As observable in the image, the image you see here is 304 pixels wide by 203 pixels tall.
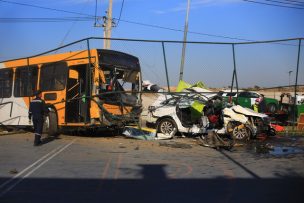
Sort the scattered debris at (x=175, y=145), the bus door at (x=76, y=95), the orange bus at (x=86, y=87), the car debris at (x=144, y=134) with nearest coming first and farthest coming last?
the scattered debris at (x=175, y=145)
the orange bus at (x=86, y=87)
the car debris at (x=144, y=134)
the bus door at (x=76, y=95)

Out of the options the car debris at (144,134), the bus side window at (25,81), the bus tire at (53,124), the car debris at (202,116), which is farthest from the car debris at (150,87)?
the bus side window at (25,81)

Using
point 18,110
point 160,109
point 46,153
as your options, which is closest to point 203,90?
point 160,109

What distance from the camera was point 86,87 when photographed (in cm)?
1561

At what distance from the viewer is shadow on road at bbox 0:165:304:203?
693 cm

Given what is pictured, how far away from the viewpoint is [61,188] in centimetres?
765

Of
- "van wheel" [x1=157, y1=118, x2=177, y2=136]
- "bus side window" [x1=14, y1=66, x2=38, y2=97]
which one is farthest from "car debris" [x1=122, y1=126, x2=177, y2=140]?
"bus side window" [x1=14, y1=66, x2=38, y2=97]

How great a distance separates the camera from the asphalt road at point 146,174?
7145 millimetres

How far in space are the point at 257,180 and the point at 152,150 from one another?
4.90 m

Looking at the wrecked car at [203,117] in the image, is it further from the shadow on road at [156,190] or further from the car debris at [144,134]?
the shadow on road at [156,190]

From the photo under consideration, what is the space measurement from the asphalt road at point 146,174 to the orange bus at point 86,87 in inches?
77.5

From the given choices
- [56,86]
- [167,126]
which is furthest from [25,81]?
[167,126]

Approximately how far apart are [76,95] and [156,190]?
936 centimetres

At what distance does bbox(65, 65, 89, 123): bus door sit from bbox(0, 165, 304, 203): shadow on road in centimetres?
760

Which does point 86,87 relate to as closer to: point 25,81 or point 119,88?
point 119,88
